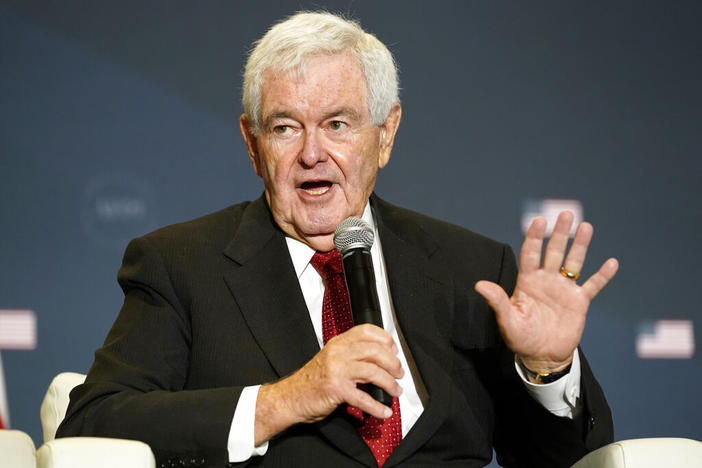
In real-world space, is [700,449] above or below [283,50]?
below

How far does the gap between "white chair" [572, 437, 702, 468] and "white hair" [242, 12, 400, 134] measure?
0.97 metres

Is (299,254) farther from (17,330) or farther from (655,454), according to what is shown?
(17,330)

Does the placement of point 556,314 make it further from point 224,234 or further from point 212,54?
point 212,54

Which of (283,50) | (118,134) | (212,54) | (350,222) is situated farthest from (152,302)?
(212,54)

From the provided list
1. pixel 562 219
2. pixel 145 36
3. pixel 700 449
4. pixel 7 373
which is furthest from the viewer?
pixel 145 36

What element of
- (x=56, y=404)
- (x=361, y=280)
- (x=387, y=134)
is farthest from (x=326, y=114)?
(x=56, y=404)

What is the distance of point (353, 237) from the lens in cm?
160

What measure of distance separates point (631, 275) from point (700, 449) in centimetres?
184

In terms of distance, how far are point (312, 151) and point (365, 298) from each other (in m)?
0.51

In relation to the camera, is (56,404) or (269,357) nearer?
(269,357)

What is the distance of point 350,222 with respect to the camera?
5.48 ft

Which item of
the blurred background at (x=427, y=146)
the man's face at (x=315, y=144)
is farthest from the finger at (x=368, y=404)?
the blurred background at (x=427, y=146)

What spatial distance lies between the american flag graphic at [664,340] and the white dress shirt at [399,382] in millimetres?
1613

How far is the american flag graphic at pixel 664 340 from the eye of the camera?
10.4 ft
